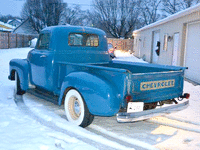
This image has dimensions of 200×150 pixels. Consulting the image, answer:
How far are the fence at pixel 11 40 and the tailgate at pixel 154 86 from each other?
24.5 meters

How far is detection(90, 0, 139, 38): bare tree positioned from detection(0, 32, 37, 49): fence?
2198 cm

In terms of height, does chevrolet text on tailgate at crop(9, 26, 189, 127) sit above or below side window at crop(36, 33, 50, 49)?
below

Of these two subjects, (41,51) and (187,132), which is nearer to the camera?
(187,132)

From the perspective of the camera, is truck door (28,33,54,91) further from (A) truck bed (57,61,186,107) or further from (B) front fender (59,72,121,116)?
(B) front fender (59,72,121,116)

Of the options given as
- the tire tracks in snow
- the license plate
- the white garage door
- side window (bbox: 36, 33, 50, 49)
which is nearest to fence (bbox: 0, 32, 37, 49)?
the white garage door

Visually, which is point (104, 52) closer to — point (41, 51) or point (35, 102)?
point (41, 51)

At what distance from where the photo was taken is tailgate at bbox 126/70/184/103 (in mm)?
3939

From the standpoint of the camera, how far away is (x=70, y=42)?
573 centimetres

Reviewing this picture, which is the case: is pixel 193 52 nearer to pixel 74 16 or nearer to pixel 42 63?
pixel 42 63

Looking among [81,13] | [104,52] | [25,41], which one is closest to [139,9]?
[81,13]

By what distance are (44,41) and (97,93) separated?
2637mm

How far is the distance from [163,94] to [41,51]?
302 centimetres

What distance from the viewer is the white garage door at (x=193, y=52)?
33.8 feet

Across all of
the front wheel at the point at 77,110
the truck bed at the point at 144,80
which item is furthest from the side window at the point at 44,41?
the front wheel at the point at 77,110
